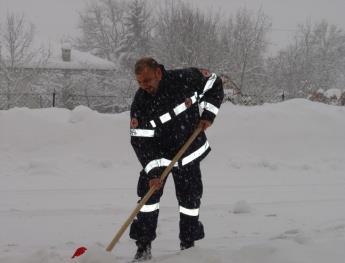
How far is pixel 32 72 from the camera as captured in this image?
75.2 ft

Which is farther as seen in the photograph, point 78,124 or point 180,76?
point 78,124

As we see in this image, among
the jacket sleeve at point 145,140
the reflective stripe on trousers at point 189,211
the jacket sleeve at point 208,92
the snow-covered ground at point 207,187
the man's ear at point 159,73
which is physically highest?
the man's ear at point 159,73

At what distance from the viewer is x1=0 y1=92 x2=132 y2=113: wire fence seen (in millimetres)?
17734

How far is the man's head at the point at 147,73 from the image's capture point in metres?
3.41

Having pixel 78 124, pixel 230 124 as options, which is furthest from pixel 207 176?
pixel 78 124

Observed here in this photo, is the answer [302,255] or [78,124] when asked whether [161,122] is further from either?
[78,124]

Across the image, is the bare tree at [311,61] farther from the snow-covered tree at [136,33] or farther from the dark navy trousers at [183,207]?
the dark navy trousers at [183,207]

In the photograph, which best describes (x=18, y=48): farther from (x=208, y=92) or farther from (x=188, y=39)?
(x=208, y=92)

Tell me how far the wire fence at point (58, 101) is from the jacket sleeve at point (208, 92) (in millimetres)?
10696

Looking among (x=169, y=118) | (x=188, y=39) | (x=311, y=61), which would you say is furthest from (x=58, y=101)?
(x=311, y=61)

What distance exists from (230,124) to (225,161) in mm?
1152

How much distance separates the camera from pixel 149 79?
3.44 metres

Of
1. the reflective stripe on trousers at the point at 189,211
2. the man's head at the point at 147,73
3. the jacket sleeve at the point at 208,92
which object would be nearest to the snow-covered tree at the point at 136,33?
the jacket sleeve at the point at 208,92

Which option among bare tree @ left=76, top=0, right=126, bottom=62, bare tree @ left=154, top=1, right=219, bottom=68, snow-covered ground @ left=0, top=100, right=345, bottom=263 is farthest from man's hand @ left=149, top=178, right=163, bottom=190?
bare tree @ left=76, top=0, right=126, bottom=62
